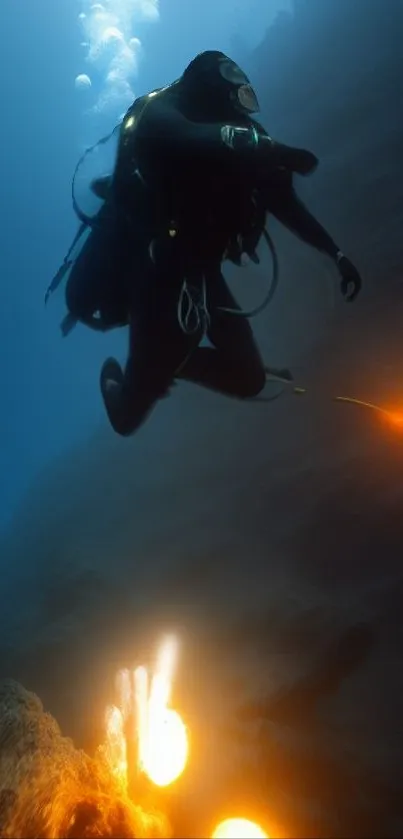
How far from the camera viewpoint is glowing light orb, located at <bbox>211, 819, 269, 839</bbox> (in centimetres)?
387

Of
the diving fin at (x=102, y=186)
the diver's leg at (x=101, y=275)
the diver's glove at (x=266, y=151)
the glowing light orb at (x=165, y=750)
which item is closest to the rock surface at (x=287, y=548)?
the glowing light orb at (x=165, y=750)

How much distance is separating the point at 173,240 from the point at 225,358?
1.05m

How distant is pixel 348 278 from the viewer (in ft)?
12.0

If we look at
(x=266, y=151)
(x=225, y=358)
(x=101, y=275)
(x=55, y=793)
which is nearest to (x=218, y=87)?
(x=266, y=151)

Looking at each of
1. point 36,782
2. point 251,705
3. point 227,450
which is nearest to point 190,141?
point 36,782

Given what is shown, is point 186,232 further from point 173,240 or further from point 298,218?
point 298,218

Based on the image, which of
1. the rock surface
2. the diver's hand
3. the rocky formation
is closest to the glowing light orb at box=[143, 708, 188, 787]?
the rock surface

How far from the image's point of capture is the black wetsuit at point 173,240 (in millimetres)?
3084

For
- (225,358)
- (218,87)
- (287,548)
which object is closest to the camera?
(218,87)

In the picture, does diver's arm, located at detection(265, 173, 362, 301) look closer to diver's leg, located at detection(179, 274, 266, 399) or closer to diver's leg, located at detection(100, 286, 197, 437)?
diver's leg, located at detection(179, 274, 266, 399)

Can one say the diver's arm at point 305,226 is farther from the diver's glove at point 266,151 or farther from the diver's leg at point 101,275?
the diver's leg at point 101,275

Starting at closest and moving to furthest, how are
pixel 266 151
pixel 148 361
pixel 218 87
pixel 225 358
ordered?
1. pixel 266 151
2. pixel 218 87
3. pixel 148 361
4. pixel 225 358

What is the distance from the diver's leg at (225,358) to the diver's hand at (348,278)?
856 millimetres

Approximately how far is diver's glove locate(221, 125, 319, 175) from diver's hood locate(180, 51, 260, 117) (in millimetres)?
531
